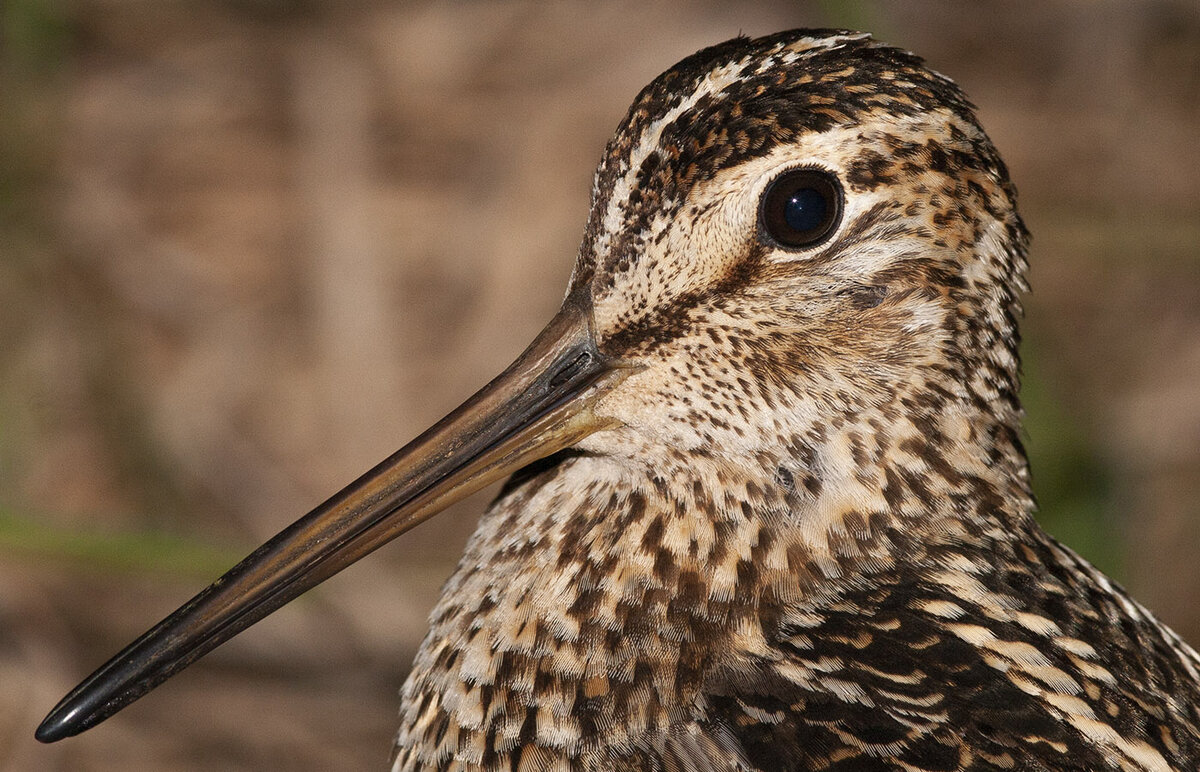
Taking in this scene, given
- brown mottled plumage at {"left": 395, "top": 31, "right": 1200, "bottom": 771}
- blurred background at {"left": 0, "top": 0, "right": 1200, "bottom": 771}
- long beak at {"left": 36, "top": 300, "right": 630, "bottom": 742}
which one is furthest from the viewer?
blurred background at {"left": 0, "top": 0, "right": 1200, "bottom": 771}

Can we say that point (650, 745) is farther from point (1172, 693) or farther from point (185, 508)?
point (185, 508)

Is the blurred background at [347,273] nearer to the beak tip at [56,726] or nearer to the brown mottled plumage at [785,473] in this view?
the beak tip at [56,726]

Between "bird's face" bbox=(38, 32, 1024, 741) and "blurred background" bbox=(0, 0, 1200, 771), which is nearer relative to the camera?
"bird's face" bbox=(38, 32, 1024, 741)

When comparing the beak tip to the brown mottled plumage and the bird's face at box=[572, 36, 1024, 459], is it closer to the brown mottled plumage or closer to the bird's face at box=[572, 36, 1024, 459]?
the brown mottled plumage

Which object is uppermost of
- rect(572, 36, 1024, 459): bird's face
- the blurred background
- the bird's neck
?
the blurred background

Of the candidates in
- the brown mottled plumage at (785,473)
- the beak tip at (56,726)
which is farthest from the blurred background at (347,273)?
the brown mottled plumage at (785,473)

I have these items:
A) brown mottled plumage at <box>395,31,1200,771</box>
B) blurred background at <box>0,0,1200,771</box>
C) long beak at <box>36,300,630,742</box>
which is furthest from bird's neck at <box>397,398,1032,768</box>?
blurred background at <box>0,0,1200,771</box>
